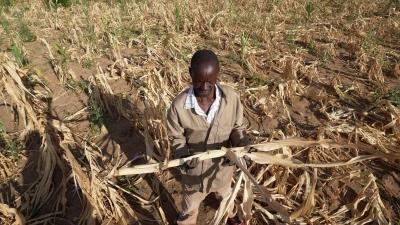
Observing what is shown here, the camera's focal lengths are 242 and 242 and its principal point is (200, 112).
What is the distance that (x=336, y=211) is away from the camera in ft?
7.62

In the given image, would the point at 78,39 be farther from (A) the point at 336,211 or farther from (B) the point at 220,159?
(A) the point at 336,211

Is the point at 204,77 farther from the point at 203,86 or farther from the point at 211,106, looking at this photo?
the point at 211,106

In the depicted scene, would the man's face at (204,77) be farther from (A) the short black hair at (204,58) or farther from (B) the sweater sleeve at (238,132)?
(B) the sweater sleeve at (238,132)

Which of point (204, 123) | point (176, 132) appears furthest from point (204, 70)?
point (176, 132)

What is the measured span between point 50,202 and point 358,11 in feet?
25.7

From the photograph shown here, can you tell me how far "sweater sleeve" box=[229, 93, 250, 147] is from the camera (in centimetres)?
166

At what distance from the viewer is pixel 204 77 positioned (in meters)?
1.39

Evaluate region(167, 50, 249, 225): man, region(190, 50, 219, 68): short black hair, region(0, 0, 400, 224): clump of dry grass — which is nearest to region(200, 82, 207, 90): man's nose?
region(167, 50, 249, 225): man

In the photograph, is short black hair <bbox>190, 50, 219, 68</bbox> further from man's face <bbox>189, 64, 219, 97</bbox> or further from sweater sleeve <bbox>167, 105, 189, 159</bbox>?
sweater sleeve <bbox>167, 105, 189, 159</bbox>

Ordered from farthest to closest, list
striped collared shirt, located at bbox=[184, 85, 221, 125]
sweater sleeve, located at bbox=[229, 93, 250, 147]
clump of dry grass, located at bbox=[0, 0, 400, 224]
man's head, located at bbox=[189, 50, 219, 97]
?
1. clump of dry grass, located at bbox=[0, 0, 400, 224]
2. sweater sleeve, located at bbox=[229, 93, 250, 147]
3. striped collared shirt, located at bbox=[184, 85, 221, 125]
4. man's head, located at bbox=[189, 50, 219, 97]

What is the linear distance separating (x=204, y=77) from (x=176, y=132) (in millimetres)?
465

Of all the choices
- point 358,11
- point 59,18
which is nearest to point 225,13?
point 358,11

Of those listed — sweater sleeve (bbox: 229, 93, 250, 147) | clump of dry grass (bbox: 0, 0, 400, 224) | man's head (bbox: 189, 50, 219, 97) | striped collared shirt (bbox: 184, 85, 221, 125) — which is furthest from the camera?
clump of dry grass (bbox: 0, 0, 400, 224)

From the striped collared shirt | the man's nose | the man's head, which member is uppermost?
the man's head
